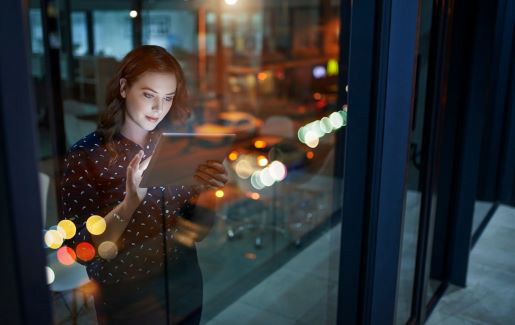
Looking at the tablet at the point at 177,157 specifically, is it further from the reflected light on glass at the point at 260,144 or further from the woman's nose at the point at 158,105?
the reflected light on glass at the point at 260,144

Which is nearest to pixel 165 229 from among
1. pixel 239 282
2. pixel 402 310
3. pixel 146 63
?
pixel 146 63

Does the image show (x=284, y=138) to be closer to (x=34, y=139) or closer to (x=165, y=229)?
(x=165, y=229)

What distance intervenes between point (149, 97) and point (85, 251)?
1.90 feet

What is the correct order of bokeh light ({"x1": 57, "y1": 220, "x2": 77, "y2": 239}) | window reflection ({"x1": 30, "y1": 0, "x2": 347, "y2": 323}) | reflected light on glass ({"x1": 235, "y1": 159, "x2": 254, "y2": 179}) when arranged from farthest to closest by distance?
1. reflected light on glass ({"x1": 235, "y1": 159, "x2": 254, "y2": 179})
2. window reflection ({"x1": 30, "y1": 0, "x2": 347, "y2": 323})
3. bokeh light ({"x1": 57, "y1": 220, "x2": 77, "y2": 239})

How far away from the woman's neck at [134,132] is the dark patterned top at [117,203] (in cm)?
1

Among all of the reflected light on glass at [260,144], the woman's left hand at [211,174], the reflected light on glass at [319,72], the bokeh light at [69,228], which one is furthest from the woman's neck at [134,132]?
the reflected light on glass at [319,72]

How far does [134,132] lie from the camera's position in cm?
166

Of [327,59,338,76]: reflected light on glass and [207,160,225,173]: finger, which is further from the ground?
[207,160,225,173]: finger

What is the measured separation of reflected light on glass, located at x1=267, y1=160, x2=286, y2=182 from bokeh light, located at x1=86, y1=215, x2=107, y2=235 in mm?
3306

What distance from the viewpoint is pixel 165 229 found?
1859 millimetres

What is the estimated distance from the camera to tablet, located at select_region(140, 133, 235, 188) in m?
1.54

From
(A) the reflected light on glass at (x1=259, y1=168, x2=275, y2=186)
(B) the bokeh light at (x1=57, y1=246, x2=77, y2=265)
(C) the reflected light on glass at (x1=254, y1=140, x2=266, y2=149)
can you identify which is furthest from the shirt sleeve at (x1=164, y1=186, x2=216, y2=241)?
(C) the reflected light on glass at (x1=254, y1=140, x2=266, y2=149)

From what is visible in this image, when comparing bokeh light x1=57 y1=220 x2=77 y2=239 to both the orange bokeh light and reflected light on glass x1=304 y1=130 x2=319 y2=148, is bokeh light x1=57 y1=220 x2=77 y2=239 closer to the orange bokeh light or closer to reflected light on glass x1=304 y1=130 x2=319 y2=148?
reflected light on glass x1=304 y1=130 x2=319 y2=148

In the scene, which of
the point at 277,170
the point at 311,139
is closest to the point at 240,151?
the point at 277,170
